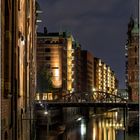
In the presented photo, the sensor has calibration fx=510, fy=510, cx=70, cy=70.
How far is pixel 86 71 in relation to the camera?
78438 mm

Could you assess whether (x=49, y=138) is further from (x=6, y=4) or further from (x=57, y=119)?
(x=6, y=4)

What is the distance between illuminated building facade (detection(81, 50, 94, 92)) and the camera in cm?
7562

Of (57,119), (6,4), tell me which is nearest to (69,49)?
(57,119)

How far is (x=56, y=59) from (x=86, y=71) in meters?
24.7

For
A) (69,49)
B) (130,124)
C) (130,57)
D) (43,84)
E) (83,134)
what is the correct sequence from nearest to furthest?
(83,134)
(130,124)
(43,84)
(130,57)
(69,49)

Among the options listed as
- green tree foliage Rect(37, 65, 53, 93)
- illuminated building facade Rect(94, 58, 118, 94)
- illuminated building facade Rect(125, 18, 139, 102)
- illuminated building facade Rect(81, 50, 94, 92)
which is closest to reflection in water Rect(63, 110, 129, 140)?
green tree foliage Rect(37, 65, 53, 93)

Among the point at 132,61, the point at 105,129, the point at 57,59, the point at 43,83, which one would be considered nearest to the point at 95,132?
the point at 105,129

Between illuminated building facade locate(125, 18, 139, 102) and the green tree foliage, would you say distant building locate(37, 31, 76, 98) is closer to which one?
the green tree foliage

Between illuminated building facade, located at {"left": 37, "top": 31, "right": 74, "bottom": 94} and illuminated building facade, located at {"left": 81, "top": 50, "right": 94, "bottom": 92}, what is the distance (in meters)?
16.7

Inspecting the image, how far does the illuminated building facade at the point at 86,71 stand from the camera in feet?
248

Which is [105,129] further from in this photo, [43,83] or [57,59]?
[57,59]

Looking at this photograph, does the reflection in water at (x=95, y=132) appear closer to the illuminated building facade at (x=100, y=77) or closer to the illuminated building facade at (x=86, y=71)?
the illuminated building facade at (x=86, y=71)

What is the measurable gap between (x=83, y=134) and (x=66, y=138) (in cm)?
385

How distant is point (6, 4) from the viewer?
7750mm
